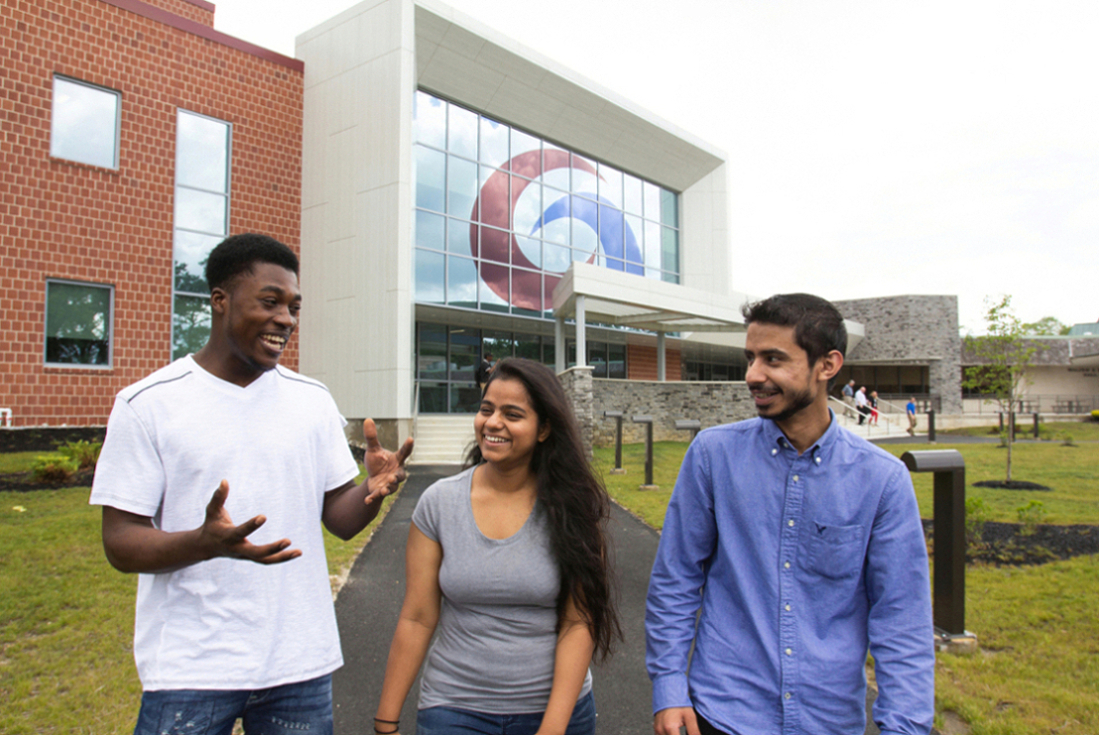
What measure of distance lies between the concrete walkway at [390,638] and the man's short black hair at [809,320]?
4.03 feet

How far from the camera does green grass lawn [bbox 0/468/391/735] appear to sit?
3.51 m

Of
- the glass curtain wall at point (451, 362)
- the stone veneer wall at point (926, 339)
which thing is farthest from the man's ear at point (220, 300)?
the stone veneer wall at point (926, 339)

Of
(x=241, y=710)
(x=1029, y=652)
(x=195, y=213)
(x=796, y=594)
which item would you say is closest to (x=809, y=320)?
(x=796, y=594)

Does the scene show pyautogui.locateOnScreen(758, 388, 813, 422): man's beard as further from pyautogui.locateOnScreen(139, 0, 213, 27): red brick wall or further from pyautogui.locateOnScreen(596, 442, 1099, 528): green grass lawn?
pyautogui.locateOnScreen(139, 0, 213, 27): red brick wall

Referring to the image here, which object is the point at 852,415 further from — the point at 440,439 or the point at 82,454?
the point at 82,454

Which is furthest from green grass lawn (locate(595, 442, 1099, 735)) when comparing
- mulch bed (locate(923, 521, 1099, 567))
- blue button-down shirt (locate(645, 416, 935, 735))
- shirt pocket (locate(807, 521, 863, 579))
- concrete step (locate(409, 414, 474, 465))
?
concrete step (locate(409, 414, 474, 465))

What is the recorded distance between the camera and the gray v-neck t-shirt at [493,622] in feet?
6.47

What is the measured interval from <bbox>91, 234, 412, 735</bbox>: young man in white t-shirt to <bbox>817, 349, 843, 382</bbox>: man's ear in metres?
1.35

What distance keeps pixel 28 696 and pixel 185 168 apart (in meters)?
14.2

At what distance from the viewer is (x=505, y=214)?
21.3 m

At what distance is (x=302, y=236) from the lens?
672 inches

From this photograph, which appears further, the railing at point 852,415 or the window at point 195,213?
the railing at point 852,415

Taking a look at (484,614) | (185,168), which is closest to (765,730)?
(484,614)

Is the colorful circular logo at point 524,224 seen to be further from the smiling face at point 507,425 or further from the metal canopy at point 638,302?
the smiling face at point 507,425
